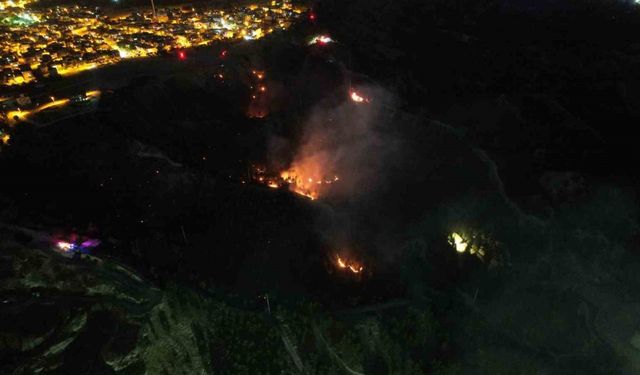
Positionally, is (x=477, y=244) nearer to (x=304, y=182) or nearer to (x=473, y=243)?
(x=473, y=243)

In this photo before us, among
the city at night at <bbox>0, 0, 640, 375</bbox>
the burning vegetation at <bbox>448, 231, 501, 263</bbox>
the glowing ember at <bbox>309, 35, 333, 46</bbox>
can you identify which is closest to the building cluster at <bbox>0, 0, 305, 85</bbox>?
the city at night at <bbox>0, 0, 640, 375</bbox>

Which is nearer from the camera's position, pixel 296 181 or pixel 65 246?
pixel 65 246

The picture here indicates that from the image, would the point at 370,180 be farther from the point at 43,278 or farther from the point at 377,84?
the point at 43,278

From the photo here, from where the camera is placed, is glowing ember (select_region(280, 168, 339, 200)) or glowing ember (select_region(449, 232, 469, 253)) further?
glowing ember (select_region(280, 168, 339, 200))

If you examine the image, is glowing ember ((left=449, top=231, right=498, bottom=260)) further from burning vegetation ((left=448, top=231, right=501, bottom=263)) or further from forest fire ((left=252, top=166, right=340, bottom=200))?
forest fire ((left=252, top=166, right=340, bottom=200))

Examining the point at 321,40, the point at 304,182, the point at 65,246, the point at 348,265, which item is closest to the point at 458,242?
the point at 348,265

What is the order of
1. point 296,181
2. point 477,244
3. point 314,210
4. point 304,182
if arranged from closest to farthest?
1. point 477,244
2. point 314,210
3. point 296,181
4. point 304,182

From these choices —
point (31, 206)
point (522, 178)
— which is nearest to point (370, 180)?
point (522, 178)
